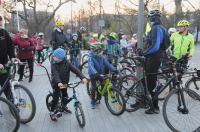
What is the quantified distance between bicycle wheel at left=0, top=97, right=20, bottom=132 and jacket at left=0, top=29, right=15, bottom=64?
4.35 feet

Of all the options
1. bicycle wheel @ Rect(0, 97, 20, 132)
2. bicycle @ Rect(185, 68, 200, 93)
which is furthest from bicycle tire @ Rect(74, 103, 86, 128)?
bicycle @ Rect(185, 68, 200, 93)

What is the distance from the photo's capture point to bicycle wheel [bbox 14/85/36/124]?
265 inches

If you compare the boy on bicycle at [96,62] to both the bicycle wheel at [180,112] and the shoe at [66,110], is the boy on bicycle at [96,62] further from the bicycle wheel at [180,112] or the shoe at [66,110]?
the bicycle wheel at [180,112]

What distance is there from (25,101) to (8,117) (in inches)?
25.4

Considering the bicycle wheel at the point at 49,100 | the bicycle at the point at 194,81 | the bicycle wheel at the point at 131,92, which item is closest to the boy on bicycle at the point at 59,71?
the bicycle wheel at the point at 49,100

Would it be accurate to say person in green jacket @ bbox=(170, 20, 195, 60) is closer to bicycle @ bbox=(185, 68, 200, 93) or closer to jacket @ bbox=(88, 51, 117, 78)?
bicycle @ bbox=(185, 68, 200, 93)

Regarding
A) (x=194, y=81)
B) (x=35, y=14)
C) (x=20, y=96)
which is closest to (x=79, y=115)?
(x=20, y=96)

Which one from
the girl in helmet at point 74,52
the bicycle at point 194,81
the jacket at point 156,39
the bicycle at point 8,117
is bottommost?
the bicycle at point 8,117

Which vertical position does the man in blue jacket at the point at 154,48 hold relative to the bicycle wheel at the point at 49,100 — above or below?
above

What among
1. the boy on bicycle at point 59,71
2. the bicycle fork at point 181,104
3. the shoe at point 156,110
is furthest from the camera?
the shoe at point 156,110

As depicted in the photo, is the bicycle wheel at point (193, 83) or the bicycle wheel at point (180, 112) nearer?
the bicycle wheel at point (180, 112)

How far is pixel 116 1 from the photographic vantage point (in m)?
42.4

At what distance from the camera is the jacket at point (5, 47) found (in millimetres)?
7078

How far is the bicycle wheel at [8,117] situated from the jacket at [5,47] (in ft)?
4.35
